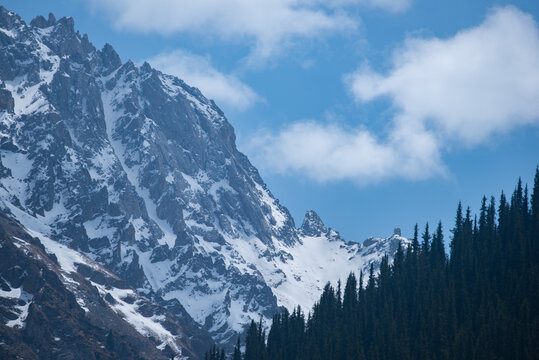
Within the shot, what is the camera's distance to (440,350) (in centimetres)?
19850

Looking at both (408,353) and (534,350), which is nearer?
(534,350)

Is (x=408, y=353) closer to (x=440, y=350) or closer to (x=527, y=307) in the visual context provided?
(x=440, y=350)

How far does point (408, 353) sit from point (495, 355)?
18.3 meters

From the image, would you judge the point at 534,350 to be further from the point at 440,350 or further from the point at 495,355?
the point at 440,350

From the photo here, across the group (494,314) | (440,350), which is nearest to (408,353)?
(440,350)

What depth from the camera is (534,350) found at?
185 metres

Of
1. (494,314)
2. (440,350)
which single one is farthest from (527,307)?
(440,350)

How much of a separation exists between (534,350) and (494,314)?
15.8 metres

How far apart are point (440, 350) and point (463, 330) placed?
6.19 meters

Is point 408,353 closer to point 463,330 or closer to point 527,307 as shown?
point 463,330

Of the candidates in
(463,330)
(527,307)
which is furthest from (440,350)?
(527,307)

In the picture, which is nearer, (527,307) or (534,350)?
(534,350)

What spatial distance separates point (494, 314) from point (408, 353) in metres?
19.1

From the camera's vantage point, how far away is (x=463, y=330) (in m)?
199
